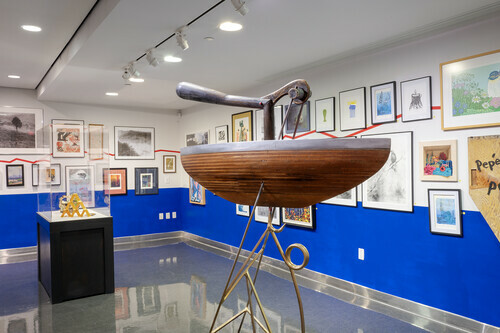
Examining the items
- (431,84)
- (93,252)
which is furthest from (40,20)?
(431,84)

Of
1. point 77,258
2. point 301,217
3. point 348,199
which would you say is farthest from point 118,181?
point 348,199

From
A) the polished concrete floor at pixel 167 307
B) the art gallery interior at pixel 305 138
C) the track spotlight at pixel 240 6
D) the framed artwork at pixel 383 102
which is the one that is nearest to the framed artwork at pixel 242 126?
the art gallery interior at pixel 305 138

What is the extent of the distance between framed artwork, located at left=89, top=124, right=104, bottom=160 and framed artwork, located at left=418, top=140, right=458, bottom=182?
3.45 m

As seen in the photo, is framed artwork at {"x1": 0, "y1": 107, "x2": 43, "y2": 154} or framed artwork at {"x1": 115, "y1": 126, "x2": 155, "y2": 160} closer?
framed artwork at {"x1": 0, "y1": 107, "x2": 43, "y2": 154}

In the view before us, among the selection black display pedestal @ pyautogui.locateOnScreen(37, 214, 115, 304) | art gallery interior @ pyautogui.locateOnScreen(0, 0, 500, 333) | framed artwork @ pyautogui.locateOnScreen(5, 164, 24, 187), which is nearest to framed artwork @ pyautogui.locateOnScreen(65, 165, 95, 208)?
art gallery interior @ pyautogui.locateOnScreen(0, 0, 500, 333)

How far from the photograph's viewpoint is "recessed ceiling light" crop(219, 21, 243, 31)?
3.07 m

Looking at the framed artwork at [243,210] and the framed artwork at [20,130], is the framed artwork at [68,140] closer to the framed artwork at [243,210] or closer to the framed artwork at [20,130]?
the framed artwork at [20,130]

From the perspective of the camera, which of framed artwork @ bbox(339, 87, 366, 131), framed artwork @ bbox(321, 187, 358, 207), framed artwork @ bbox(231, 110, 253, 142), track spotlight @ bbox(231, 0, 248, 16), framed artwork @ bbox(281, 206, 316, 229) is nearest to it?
track spotlight @ bbox(231, 0, 248, 16)

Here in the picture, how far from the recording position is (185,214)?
7402 millimetres

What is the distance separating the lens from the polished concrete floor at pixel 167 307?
11.0ft

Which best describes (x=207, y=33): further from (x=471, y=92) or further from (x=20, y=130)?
(x=20, y=130)

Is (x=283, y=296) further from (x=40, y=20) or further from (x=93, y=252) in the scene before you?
(x=40, y=20)

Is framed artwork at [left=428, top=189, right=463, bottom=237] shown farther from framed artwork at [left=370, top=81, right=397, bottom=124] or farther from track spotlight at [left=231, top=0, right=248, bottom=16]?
track spotlight at [left=231, top=0, right=248, bottom=16]

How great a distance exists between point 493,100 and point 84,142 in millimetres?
3934
